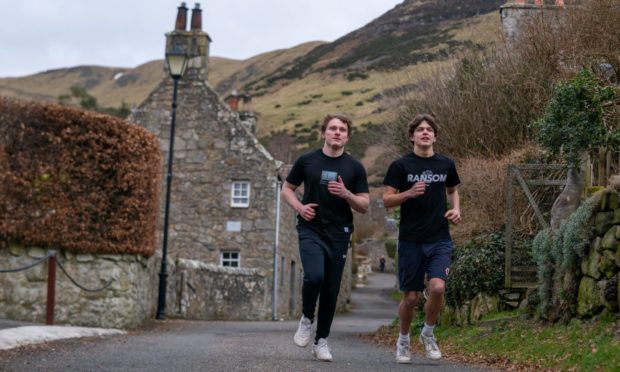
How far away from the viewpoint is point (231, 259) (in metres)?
→ 31.7

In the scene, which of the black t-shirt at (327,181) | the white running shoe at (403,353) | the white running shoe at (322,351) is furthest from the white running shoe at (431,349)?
the black t-shirt at (327,181)

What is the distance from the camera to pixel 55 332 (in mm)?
13570

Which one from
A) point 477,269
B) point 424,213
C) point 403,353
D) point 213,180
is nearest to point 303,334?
point 403,353

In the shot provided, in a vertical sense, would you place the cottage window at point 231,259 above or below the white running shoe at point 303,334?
below

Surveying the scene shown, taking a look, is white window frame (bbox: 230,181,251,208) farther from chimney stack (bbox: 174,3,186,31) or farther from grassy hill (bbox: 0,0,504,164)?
grassy hill (bbox: 0,0,504,164)

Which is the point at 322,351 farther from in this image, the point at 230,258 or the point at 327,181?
the point at 230,258

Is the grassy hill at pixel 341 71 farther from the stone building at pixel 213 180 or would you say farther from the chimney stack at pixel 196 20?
the chimney stack at pixel 196 20

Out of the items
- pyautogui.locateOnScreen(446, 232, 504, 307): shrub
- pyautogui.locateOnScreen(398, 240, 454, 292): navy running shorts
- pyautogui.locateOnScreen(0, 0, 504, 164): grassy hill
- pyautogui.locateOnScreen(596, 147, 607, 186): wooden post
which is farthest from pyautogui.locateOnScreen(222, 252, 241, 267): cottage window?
pyautogui.locateOnScreen(0, 0, 504, 164): grassy hill

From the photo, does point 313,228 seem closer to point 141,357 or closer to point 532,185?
point 141,357

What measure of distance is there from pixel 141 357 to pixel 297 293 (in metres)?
25.3

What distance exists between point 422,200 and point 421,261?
58cm

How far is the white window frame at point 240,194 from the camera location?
31.6 meters

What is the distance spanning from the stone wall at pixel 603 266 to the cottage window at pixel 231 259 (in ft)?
68.3

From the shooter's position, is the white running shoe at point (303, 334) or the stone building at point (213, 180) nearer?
the white running shoe at point (303, 334)
